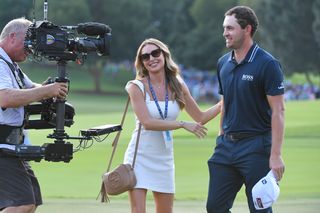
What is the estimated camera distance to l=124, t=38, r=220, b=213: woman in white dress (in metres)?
7.70

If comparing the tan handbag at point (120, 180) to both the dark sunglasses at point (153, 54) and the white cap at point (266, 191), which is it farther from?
the white cap at point (266, 191)

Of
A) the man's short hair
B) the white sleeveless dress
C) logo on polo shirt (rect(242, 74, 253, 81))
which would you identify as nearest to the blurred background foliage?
the white sleeveless dress

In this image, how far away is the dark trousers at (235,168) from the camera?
7.25 metres

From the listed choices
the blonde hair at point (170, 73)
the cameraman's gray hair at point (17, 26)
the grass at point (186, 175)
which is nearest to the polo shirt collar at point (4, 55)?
the cameraman's gray hair at point (17, 26)

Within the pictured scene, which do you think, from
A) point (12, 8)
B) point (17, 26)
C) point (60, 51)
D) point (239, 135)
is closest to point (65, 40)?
point (60, 51)

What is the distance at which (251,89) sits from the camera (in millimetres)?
7223

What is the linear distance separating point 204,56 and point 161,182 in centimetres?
7859

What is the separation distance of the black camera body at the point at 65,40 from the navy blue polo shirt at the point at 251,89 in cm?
113

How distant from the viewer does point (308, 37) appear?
7688 centimetres

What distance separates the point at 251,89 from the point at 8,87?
1.99 m

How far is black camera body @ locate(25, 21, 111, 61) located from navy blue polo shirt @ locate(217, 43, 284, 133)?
1.13m

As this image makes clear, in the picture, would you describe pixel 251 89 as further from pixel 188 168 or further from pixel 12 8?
pixel 12 8

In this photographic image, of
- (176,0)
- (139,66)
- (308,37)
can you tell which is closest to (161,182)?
(139,66)

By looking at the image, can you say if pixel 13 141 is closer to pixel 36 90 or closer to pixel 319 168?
pixel 36 90
